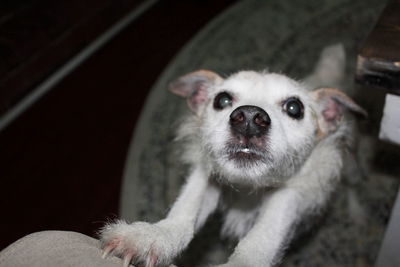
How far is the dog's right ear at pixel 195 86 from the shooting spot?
4.03ft

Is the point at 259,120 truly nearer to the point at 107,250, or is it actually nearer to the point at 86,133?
the point at 107,250

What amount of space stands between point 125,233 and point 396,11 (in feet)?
2.54

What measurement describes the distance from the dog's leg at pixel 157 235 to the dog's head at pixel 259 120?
12 centimetres

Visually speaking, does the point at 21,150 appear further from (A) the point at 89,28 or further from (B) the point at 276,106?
(B) the point at 276,106

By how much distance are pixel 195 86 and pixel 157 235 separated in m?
0.54

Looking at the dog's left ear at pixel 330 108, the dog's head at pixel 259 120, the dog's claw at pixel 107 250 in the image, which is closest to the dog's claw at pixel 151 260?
the dog's claw at pixel 107 250

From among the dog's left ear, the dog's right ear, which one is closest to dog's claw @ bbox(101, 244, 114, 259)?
the dog's right ear

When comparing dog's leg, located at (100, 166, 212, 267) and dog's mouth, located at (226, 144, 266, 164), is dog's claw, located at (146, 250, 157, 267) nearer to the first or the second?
dog's leg, located at (100, 166, 212, 267)

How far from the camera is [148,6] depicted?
287cm

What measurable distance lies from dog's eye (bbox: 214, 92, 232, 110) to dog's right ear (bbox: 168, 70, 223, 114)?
0.11 metres

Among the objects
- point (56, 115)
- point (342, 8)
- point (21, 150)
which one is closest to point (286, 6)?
point (342, 8)

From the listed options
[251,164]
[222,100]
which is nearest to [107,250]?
[251,164]

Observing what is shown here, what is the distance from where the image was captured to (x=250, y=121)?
92 cm

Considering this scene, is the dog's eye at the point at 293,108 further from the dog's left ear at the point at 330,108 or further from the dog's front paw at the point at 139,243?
the dog's front paw at the point at 139,243
